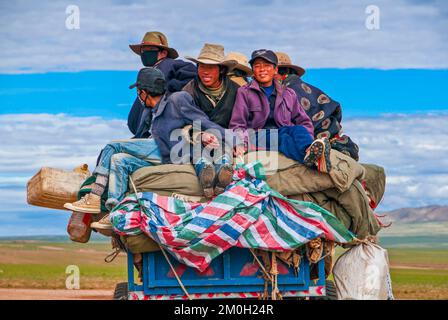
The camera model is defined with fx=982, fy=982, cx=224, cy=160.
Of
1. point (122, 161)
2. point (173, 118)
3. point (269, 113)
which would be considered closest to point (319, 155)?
point (269, 113)

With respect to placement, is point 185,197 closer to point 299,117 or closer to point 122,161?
point 122,161

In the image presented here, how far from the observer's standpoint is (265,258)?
27.7ft

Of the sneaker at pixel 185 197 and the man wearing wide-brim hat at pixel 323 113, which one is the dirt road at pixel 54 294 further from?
the sneaker at pixel 185 197

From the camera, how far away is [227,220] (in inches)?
323

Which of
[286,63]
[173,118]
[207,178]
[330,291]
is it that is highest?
[286,63]

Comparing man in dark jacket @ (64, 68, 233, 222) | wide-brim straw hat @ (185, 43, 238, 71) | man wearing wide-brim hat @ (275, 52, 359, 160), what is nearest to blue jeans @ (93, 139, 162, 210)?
man in dark jacket @ (64, 68, 233, 222)

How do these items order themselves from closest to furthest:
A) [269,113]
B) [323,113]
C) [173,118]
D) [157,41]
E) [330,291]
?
[173,118]
[269,113]
[330,291]
[323,113]
[157,41]

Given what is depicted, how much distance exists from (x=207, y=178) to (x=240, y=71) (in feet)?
8.05

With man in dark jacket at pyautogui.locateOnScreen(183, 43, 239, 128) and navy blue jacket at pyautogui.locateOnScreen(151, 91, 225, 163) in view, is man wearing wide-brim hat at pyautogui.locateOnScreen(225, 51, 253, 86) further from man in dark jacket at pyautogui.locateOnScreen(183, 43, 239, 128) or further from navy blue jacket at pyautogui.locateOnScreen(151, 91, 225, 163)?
navy blue jacket at pyautogui.locateOnScreen(151, 91, 225, 163)

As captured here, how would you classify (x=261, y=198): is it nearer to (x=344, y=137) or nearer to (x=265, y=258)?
(x=265, y=258)

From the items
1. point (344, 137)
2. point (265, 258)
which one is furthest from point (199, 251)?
point (344, 137)

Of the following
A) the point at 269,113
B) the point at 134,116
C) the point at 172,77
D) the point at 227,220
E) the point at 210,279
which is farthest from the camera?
the point at 134,116

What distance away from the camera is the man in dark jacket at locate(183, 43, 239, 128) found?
9148 millimetres
